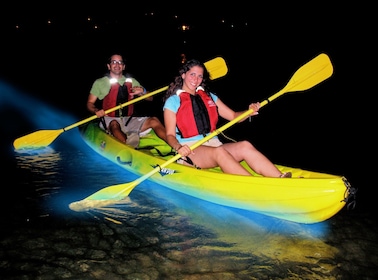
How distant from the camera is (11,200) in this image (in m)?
4.11

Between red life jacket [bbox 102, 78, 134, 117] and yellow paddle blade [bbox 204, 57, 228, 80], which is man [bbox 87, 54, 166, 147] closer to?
red life jacket [bbox 102, 78, 134, 117]

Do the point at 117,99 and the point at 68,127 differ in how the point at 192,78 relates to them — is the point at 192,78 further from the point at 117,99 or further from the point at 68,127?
the point at 68,127

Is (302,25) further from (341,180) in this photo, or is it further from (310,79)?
(341,180)


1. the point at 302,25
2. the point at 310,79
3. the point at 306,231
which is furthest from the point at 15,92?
the point at 302,25

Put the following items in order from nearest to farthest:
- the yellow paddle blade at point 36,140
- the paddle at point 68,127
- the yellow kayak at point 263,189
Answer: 1. the yellow kayak at point 263,189
2. the paddle at point 68,127
3. the yellow paddle blade at point 36,140

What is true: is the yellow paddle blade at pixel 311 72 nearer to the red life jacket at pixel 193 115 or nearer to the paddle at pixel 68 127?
the red life jacket at pixel 193 115

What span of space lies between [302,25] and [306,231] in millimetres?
31074

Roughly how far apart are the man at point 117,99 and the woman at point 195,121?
167cm

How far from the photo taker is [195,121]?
4.22 metres

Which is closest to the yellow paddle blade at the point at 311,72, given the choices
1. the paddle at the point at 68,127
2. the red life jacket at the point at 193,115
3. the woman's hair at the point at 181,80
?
the woman's hair at the point at 181,80

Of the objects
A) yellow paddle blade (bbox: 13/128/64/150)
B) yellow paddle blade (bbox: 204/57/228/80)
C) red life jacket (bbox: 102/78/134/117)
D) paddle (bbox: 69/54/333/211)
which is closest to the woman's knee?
red life jacket (bbox: 102/78/134/117)

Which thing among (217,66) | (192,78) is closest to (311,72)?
(217,66)

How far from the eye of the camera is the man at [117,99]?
5957 millimetres

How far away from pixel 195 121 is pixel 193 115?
79 millimetres
